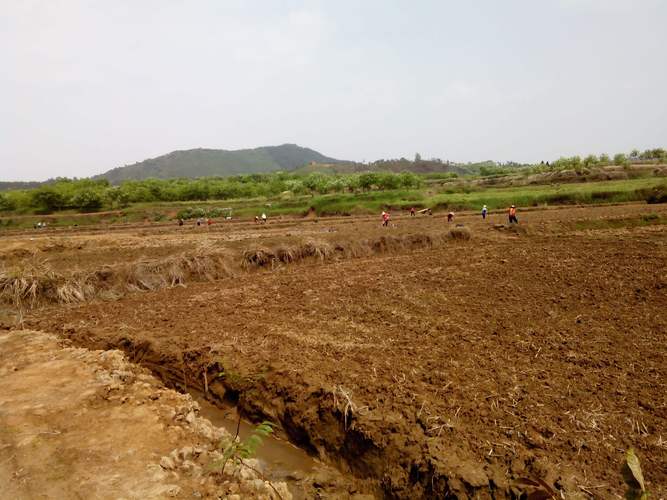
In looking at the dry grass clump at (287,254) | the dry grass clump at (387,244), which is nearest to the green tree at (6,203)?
the dry grass clump at (287,254)

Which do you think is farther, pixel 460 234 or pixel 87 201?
pixel 87 201

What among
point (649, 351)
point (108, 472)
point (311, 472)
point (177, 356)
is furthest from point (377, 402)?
point (649, 351)

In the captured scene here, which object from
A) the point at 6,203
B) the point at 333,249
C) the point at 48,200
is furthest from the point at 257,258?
the point at 6,203

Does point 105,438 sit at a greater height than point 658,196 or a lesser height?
lesser

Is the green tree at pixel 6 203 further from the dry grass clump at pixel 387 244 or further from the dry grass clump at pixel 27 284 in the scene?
the dry grass clump at pixel 387 244

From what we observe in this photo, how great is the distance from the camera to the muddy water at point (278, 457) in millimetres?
5145

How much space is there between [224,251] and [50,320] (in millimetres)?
6457

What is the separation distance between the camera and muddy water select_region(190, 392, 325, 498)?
5.14 metres

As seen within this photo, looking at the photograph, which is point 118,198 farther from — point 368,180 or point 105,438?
point 105,438

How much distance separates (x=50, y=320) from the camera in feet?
34.2

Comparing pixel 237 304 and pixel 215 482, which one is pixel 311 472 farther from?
pixel 237 304

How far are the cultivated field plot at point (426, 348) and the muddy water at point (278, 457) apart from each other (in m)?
0.19

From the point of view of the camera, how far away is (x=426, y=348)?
23.0ft

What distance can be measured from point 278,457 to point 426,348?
9.96 ft
